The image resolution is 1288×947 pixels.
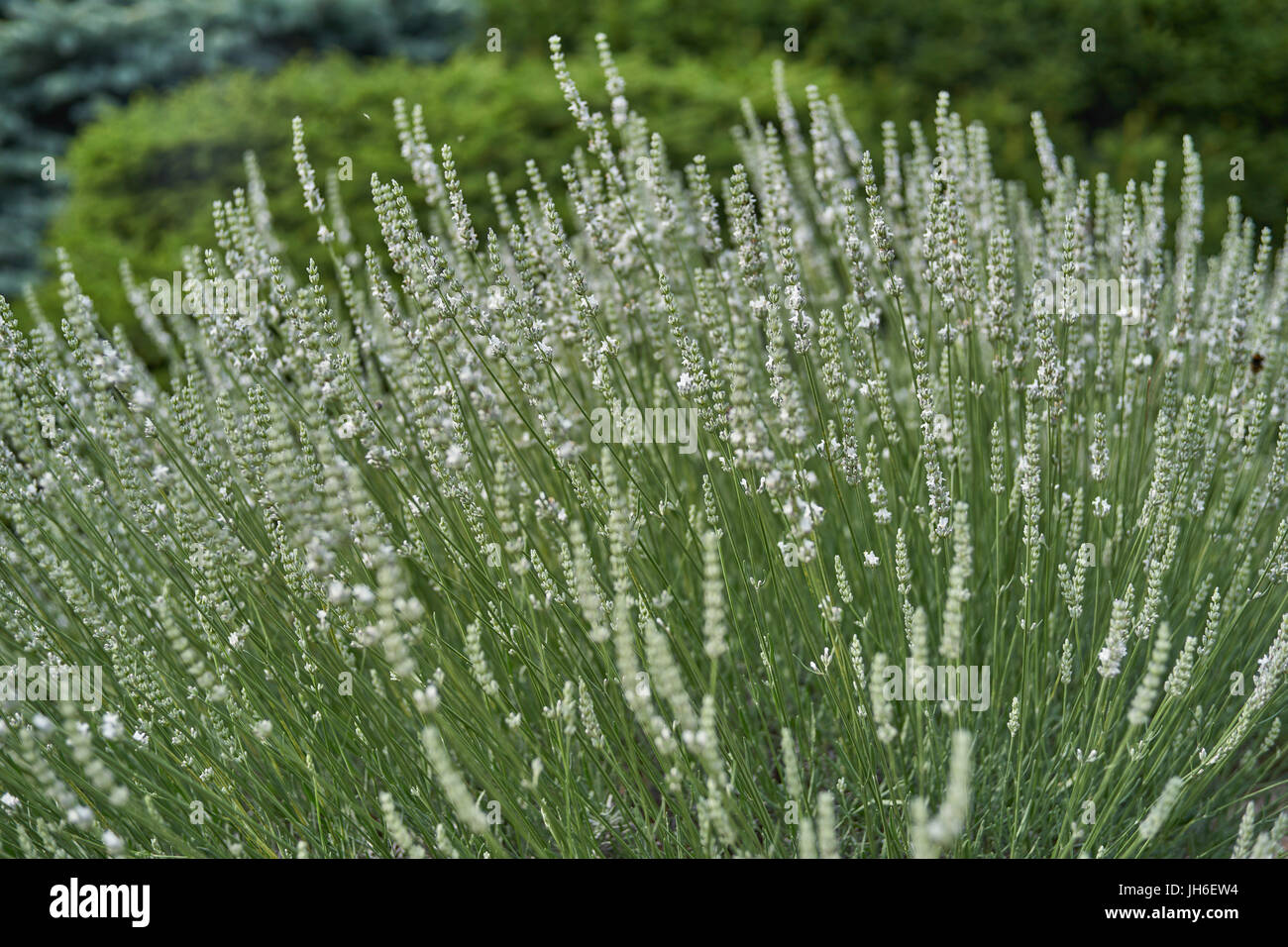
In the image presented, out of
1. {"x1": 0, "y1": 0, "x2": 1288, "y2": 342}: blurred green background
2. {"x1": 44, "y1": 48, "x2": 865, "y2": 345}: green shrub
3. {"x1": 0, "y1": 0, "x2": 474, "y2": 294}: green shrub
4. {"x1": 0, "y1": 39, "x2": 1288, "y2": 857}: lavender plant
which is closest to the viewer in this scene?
{"x1": 0, "y1": 39, "x2": 1288, "y2": 857}: lavender plant

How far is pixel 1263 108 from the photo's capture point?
25.2 ft

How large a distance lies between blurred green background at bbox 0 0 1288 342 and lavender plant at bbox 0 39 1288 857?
3776 mm

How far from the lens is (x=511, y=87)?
6574 mm

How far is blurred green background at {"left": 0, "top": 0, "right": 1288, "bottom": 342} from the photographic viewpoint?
253 inches

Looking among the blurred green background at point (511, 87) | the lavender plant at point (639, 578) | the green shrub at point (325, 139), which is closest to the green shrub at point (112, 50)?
the blurred green background at point (511, 87)

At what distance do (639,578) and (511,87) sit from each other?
5.02 meters

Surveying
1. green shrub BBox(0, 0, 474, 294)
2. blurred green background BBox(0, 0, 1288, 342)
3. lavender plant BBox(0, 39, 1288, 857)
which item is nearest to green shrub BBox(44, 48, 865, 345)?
blurred green background BBox(0, 0, 1288, 342)

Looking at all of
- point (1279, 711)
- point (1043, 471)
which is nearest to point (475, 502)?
point (1043, 471)

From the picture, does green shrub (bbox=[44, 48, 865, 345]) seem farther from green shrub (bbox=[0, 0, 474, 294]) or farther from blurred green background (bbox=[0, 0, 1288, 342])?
green shrub (bbox=[0, 0, 474, 294])

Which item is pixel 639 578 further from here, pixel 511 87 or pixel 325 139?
pixel 511 87

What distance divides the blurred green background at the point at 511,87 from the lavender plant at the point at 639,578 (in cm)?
378

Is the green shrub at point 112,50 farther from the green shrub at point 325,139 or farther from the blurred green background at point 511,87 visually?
the green shrub at point 325,139

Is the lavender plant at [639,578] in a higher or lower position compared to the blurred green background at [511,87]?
lower

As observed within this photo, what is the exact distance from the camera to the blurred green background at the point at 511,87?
642 centimetres
